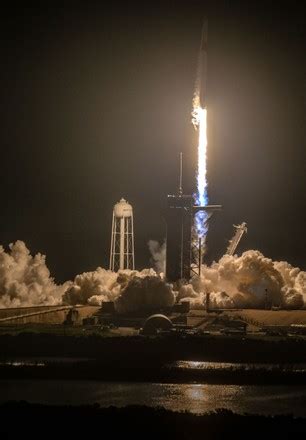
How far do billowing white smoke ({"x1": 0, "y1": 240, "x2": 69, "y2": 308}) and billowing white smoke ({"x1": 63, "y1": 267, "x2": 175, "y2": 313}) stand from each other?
13.3 ft

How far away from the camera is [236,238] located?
10800 cm

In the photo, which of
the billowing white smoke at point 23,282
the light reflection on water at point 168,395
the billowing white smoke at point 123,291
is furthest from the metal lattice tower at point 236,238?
the light reflection on water at point 168,395

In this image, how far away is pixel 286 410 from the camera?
186 feet

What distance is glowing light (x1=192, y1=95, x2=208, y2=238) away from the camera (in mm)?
99938

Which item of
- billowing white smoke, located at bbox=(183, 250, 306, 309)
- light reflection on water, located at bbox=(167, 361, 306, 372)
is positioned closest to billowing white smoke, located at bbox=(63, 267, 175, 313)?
billowing white smoke, located at bbox=(183, 250, 306, 309)

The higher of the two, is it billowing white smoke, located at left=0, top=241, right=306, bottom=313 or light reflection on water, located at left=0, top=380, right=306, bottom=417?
billowing white smoke, located at left=0, top=241, right=306, bottom=313

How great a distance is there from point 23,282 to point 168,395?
164 feet

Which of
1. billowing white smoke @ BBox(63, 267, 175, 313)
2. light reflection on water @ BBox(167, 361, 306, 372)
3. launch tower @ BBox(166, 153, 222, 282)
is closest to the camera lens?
light reflection on water @ BBox(167, 361, 306, 372)

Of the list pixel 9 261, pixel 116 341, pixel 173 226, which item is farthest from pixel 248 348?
pixel 9 261

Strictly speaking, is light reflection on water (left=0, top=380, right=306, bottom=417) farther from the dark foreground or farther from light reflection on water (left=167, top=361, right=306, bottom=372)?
light reflection on water (left=167, top=361, right=306, bottom=372)

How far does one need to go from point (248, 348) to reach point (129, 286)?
1985cm

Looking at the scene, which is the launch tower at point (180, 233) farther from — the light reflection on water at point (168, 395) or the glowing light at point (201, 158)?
the light reflection on water at point (168, 395)

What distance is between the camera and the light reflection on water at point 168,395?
58.0 m

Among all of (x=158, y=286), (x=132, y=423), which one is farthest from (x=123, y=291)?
(x=132, y=423)
